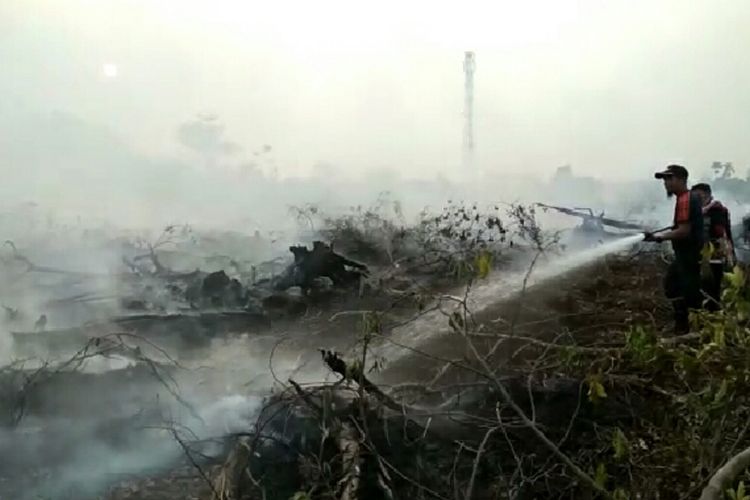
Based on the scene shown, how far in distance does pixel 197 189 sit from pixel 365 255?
0.68m

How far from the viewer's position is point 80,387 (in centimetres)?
273

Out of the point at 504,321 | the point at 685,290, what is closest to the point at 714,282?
the point at 685,290

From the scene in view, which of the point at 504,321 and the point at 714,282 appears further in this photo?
the point at 714,282

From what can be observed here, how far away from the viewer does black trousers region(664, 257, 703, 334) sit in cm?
311

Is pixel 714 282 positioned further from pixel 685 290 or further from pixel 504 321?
pixel 504 321

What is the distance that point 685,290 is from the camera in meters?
3.13

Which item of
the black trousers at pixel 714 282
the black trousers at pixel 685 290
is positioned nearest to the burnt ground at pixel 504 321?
the black trousers at pixel 685 290

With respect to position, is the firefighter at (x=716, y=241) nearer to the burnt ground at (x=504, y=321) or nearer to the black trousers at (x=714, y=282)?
the black trousers at (x=714, y=282)

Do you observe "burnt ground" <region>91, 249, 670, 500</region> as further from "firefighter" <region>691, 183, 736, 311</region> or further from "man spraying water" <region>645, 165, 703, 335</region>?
"firefighter" <region>691, 183, 736, 311</region>

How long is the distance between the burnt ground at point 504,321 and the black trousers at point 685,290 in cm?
7

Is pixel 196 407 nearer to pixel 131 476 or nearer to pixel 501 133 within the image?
pixel 131 476

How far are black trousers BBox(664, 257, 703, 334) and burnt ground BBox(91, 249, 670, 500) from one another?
0.23 feet

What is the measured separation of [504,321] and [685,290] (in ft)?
2.40

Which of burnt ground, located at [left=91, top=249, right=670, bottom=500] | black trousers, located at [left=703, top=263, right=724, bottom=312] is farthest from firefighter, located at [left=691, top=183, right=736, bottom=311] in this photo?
burnt ground, located at [left=91, top=249, right=670, bottom=500]
